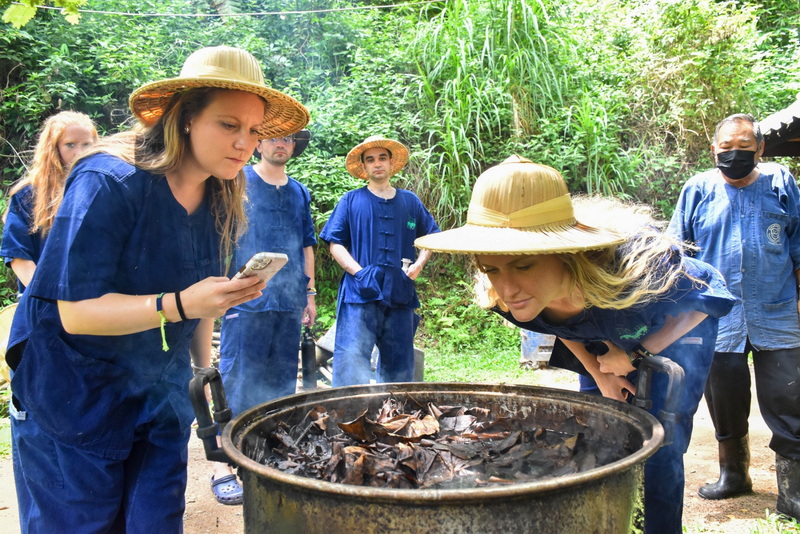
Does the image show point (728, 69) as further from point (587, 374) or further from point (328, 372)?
point (587, 374)

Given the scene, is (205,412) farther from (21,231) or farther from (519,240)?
(21,231)

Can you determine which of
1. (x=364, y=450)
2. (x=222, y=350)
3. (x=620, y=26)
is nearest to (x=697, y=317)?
(x=364, y=450)

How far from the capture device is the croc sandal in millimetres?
3918

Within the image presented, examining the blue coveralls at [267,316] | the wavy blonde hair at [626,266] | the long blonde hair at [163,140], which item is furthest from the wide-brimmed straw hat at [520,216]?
the blue coveralls at [267,316]

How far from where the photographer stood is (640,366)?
220 cm

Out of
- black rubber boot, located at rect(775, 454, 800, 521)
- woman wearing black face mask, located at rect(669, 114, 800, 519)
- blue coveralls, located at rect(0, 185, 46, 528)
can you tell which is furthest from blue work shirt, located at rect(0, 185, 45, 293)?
black rubber boot, located at rect(775, 454, 800, 521)

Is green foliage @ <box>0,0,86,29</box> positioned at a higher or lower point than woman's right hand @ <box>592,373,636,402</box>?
higher

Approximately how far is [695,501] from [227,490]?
2.97 meters

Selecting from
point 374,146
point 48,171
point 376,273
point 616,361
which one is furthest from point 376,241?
point 616,361

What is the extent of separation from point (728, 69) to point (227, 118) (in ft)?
31.9

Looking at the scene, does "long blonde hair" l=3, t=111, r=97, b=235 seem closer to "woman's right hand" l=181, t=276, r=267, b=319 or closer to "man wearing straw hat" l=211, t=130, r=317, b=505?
"man wearing straw hat" l=211, t=130, r=317, b=505

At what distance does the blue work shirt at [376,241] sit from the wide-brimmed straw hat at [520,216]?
3059mm

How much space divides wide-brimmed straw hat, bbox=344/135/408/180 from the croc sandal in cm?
287

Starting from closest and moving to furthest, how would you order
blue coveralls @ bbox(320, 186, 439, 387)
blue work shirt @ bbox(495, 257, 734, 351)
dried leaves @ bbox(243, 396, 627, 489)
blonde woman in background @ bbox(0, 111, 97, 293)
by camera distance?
dried leaves @ bbox(243, 396, 627, 489), blue work shirt @ bbox(495, 257, 734, 351), blonde woman in background @ bbox(0, 111, 97, 293), blue coveralls @ bbox(320, 186, 439, 387)
